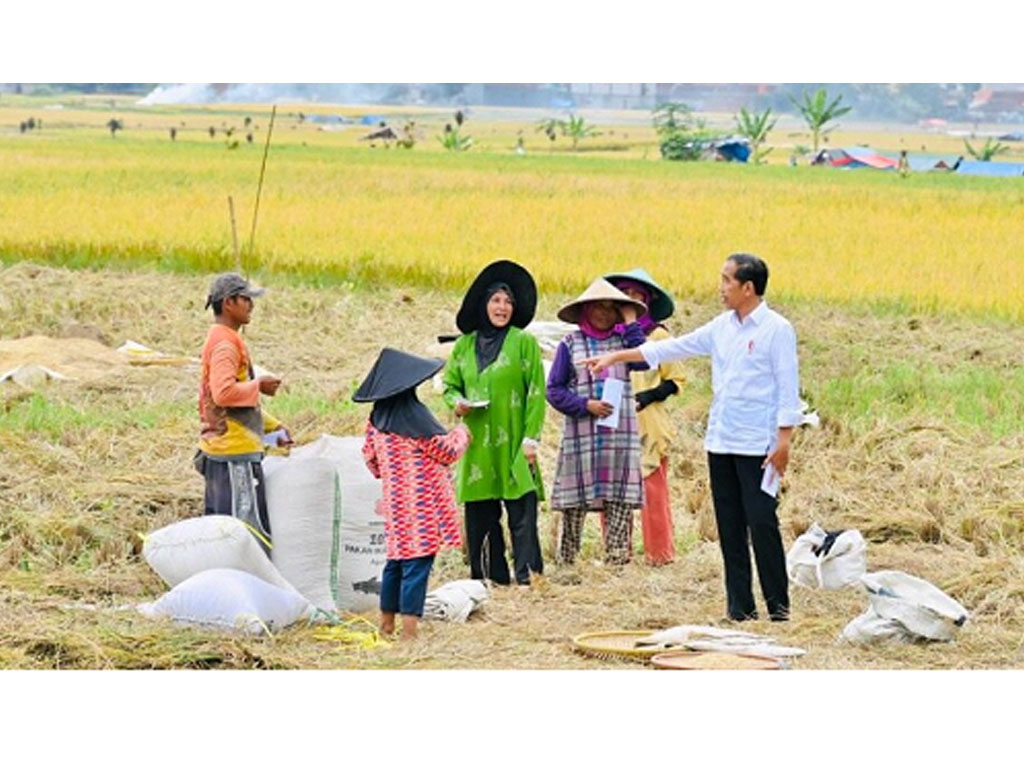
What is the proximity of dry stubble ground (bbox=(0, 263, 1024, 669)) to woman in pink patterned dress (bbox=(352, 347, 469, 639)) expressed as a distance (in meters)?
0.25

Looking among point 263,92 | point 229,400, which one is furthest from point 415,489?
point 263,92

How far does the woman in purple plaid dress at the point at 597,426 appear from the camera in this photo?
8.34 m

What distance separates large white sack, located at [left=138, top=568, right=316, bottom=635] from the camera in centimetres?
674

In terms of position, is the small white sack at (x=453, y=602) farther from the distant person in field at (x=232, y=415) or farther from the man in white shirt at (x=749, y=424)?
the man in white shirt at (x=749, y=424)

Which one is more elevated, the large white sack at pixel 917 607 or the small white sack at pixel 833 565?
the large white sack at pixel 917 607

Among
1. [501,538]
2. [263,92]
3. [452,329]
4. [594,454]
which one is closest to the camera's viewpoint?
[501,538]

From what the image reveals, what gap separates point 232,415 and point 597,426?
1733 millimetres

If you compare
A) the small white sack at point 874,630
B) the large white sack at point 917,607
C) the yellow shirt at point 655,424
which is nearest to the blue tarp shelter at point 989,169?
the yellow shirt at point 655,424

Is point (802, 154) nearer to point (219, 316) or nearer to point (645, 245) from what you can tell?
point (645, 245)

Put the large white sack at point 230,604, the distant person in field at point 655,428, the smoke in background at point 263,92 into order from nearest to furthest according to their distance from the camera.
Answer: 1. the large white sack at point 230,604
2. the distant person in field at point 655,428
3. the smoke in background at point 263,92

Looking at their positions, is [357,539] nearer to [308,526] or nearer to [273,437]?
[308,526]

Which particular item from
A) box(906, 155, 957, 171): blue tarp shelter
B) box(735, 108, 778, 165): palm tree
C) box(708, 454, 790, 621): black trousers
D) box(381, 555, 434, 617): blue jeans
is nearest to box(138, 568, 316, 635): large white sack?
box(381, 555, 434, 617): blue jeans

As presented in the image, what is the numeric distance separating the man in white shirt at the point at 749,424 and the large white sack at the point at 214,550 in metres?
1.68

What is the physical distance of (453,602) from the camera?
7.33 m
